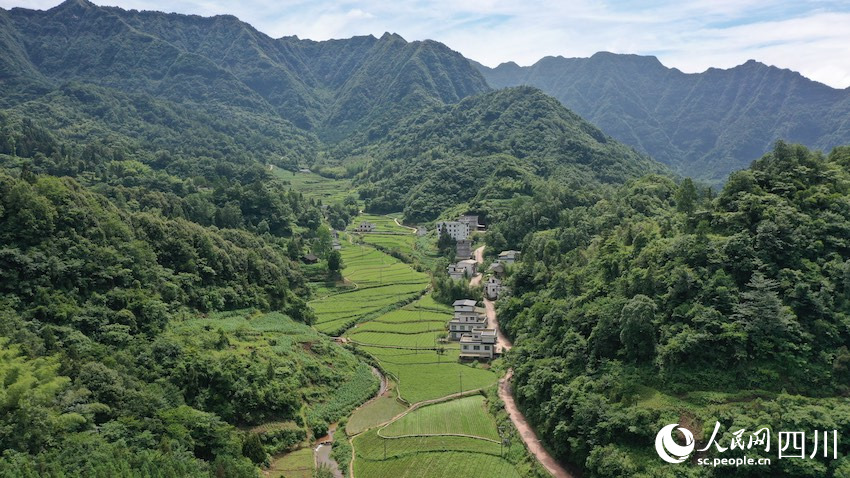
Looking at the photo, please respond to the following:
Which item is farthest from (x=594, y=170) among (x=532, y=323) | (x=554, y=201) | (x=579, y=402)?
(x=579, y=402)

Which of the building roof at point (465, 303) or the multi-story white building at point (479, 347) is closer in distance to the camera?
the multi-story white building at point (479, 347)

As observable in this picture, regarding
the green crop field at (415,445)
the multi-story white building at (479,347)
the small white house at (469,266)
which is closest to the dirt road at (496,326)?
the multi-story white building at (479,347)

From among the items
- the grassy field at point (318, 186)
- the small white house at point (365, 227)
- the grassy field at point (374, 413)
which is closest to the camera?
the grassy field at point (374, 413)

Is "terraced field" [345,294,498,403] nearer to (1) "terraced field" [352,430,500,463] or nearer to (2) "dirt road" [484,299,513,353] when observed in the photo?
(2) "dirt road" [484,299,513,353]

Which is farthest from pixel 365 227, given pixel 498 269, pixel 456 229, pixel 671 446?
pixel 671 446

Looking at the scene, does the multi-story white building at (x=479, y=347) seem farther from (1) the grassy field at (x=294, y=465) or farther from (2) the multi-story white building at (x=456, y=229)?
(2) the multi-story white building at (x=456, y=229)

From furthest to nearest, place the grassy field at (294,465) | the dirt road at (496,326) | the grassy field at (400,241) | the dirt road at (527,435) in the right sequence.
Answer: the grassy field at (400,241)
the dirt road at (496,326)
the dirt road at (527,435)
the grassy field at (294,465)

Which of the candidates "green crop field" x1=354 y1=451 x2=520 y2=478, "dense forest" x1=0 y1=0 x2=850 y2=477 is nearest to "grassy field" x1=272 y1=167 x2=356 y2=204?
"dense forest" x1=0 y1=0 x2=850 y2=477

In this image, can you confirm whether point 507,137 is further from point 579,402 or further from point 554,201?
point 579,402
